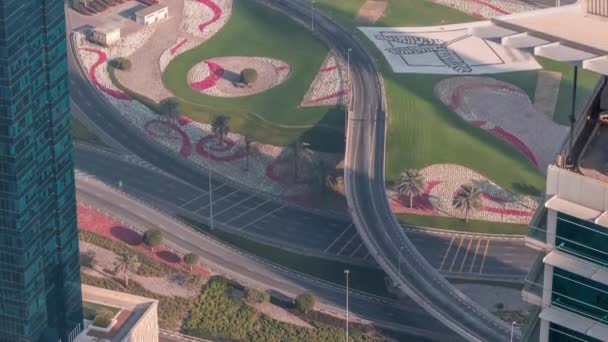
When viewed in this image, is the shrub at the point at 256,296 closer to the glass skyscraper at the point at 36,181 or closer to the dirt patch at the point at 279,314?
the dirt patch at the point at 279,314

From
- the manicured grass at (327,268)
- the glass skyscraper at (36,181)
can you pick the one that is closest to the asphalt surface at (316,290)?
the manicured grass at (327,268)

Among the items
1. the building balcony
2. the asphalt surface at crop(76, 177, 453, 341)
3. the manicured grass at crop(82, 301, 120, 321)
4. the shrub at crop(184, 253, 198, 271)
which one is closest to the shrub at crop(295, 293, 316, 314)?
the asphalt surface at crop(76, 177, 453, 341)

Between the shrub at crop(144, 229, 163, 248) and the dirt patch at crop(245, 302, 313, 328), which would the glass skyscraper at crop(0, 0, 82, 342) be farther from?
the shrub at crop(144, 229, 163, 248)

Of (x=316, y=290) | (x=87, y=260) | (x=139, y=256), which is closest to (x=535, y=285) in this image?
(x=316, y=290)

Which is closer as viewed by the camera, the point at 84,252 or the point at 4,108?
the point at 4,108

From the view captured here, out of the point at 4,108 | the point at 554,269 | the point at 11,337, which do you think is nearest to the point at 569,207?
the point at 554,269

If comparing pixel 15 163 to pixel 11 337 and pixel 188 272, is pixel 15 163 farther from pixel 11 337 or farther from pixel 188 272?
pixel 188 272
